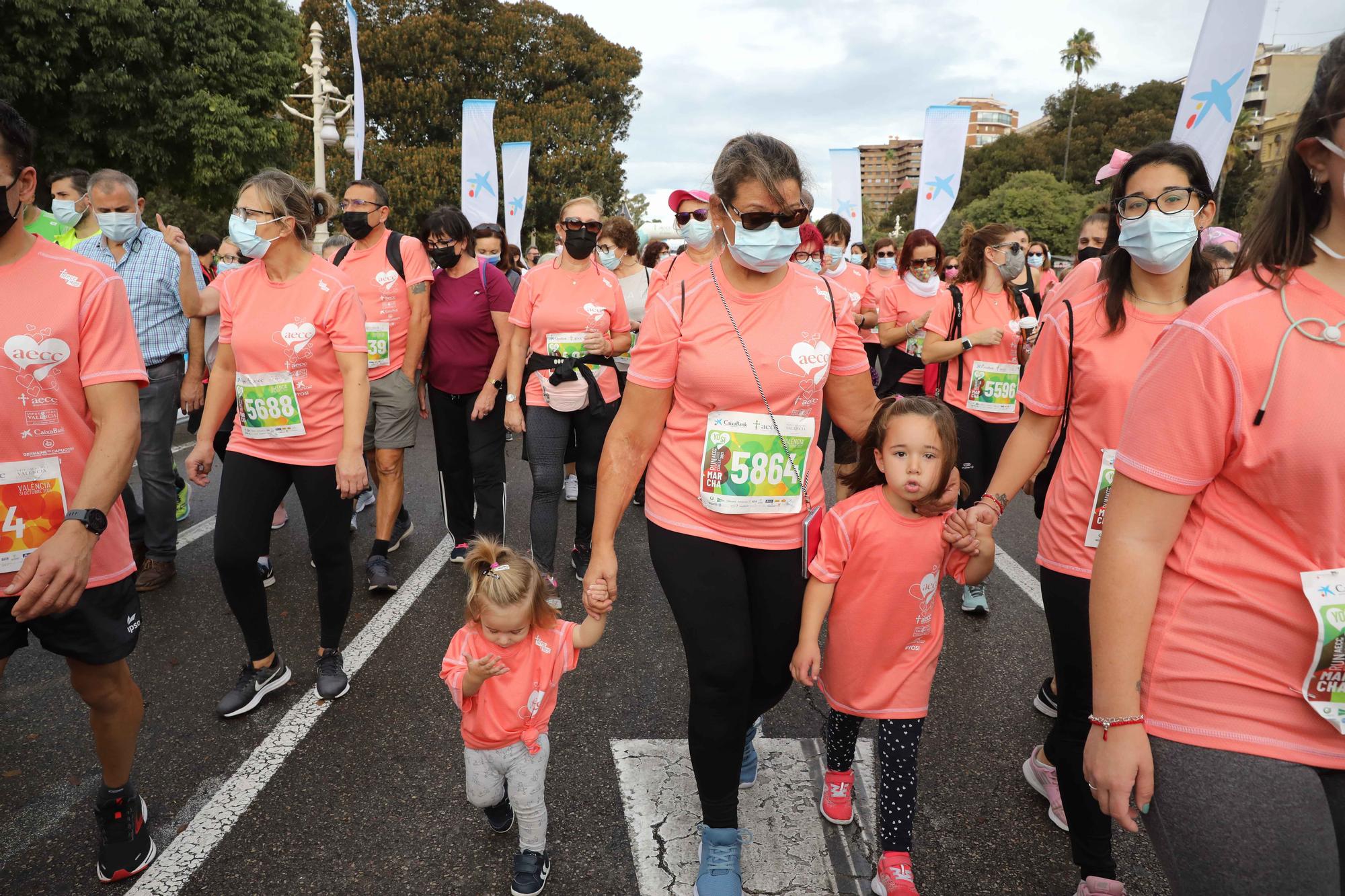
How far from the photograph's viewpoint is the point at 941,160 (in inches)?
475

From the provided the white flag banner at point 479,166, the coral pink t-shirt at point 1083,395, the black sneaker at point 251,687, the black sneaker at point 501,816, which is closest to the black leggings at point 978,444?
the coral pink t-shirt at point 1083,395

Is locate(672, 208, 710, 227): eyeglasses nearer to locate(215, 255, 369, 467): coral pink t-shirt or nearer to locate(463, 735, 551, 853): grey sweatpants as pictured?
locate(215, 255, 369, 467): coral pink t-shirt

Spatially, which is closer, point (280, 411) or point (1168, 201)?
point (1168, 201)

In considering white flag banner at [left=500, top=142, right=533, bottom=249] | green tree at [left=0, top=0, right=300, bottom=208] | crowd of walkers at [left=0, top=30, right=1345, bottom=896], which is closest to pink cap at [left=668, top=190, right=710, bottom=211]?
crowd of walkers at [left=0, top=30, right=1345, bottom=896]

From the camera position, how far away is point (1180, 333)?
147cm

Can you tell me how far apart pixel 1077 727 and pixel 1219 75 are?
443 cm

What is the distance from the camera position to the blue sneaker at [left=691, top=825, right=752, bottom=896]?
2535mm

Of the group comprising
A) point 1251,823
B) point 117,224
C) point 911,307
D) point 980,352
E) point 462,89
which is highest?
point 462,89

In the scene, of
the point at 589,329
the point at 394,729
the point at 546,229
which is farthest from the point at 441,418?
the point at 546,229

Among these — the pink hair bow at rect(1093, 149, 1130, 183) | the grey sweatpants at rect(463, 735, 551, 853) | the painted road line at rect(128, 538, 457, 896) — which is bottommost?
the painted road line at rect(128, 538, 457, 896)

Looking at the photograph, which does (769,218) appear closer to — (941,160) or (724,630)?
(724,630)

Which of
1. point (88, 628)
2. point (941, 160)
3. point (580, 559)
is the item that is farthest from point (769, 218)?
point (941, 160)

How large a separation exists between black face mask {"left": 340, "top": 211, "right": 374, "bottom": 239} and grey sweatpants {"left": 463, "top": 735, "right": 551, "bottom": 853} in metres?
3.83

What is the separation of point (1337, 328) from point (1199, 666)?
0.60m
